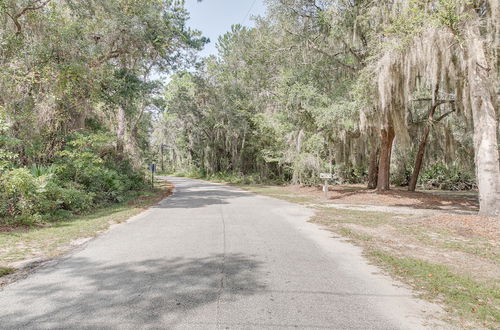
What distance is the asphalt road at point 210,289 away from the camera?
2.70 metres

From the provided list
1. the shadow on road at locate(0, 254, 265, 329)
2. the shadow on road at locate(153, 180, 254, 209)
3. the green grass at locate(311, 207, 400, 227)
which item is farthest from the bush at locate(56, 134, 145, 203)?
the green grass at locate(311, 207, 400, 227)

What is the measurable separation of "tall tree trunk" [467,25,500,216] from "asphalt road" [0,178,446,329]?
558 cm

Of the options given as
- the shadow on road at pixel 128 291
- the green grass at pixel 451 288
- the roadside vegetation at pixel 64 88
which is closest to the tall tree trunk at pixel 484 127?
the green grass at pixel 451 288

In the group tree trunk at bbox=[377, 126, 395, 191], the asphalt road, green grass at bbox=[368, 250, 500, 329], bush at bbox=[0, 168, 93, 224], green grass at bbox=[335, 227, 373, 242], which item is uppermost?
tree trunk at bbox=[377, 126, 395, 191]

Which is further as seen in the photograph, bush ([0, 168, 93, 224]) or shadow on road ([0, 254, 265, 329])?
bush ([0, 168, 93, 224])

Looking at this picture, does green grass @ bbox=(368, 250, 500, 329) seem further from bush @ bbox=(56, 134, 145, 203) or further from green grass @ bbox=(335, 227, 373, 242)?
bush @ bbox=(56, 134, 145, 203)

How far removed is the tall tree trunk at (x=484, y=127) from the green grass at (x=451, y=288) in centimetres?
550

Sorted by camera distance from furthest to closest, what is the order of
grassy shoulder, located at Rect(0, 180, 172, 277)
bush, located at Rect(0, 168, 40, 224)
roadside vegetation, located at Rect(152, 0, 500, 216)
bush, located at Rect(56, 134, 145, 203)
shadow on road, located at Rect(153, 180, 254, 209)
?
1. shadow on road, located at Rect(153, 180, 254, 209)
2. bush, located at Rect(56, 134, 145, 203)
3. roadside vegetation, located at Rect(152, 0, 500, 216)
4. bush, located at Rect(0, 168, 40, 224)
5. grassy shoulder, located at Rect(0, 180, 172, 277)

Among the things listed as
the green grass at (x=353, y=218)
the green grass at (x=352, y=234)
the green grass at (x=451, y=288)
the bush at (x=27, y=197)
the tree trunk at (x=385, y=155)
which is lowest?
the green grass at (x=353, y=218)

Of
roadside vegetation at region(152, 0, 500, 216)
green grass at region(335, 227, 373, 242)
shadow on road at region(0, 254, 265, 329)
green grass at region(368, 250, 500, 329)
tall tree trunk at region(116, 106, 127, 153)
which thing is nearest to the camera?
shadow on road at region(0, 254, 265, 329)

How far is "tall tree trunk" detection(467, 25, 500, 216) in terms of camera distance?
8.16 m

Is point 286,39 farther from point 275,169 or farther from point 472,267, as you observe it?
point 275,169

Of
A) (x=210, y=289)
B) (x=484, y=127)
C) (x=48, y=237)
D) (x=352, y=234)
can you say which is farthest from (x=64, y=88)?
(x=484, y=127)

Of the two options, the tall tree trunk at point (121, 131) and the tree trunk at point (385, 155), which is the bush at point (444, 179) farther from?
the tall tree trunk at point (121, 131)
